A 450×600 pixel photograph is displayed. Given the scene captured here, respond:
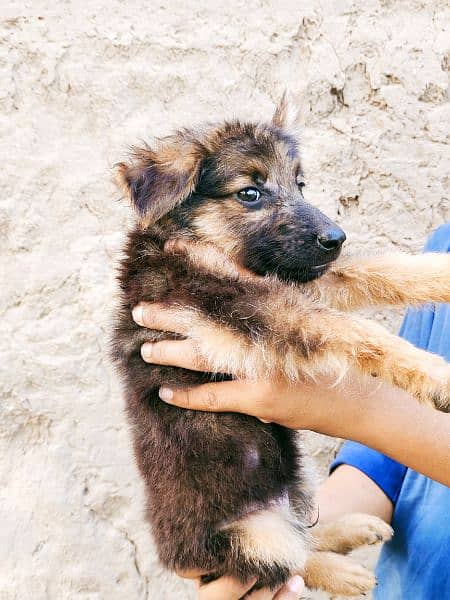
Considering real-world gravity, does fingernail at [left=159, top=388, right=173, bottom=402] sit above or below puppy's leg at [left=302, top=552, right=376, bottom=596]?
above

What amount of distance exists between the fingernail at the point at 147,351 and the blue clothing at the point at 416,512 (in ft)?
2.86

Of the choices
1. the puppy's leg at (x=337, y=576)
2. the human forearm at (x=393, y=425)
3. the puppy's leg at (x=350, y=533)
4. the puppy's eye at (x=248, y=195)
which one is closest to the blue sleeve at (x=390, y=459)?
the puppy's leg at (x=350, y=533)

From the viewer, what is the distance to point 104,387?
3.09m

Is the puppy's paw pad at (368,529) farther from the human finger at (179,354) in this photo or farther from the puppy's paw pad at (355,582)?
the human finger at (179,354)

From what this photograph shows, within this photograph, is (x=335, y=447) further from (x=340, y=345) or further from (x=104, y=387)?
(x=340, y=345)

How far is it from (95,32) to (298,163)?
54.5 inches

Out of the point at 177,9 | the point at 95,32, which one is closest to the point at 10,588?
the point at 95,32

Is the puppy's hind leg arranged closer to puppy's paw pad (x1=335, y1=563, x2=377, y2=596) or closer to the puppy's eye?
puppy's paw pad (x1=335, y1=563, x2=377, y2=596)

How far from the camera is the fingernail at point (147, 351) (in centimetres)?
210

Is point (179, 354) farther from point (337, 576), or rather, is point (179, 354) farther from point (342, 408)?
point (337, 576)

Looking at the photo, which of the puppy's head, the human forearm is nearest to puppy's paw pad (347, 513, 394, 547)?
the human forearm

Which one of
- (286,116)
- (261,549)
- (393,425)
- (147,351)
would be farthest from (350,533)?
(286,116)

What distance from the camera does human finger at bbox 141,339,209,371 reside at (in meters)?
2.04

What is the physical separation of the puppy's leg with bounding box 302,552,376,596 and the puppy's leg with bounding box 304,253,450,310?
85cm
